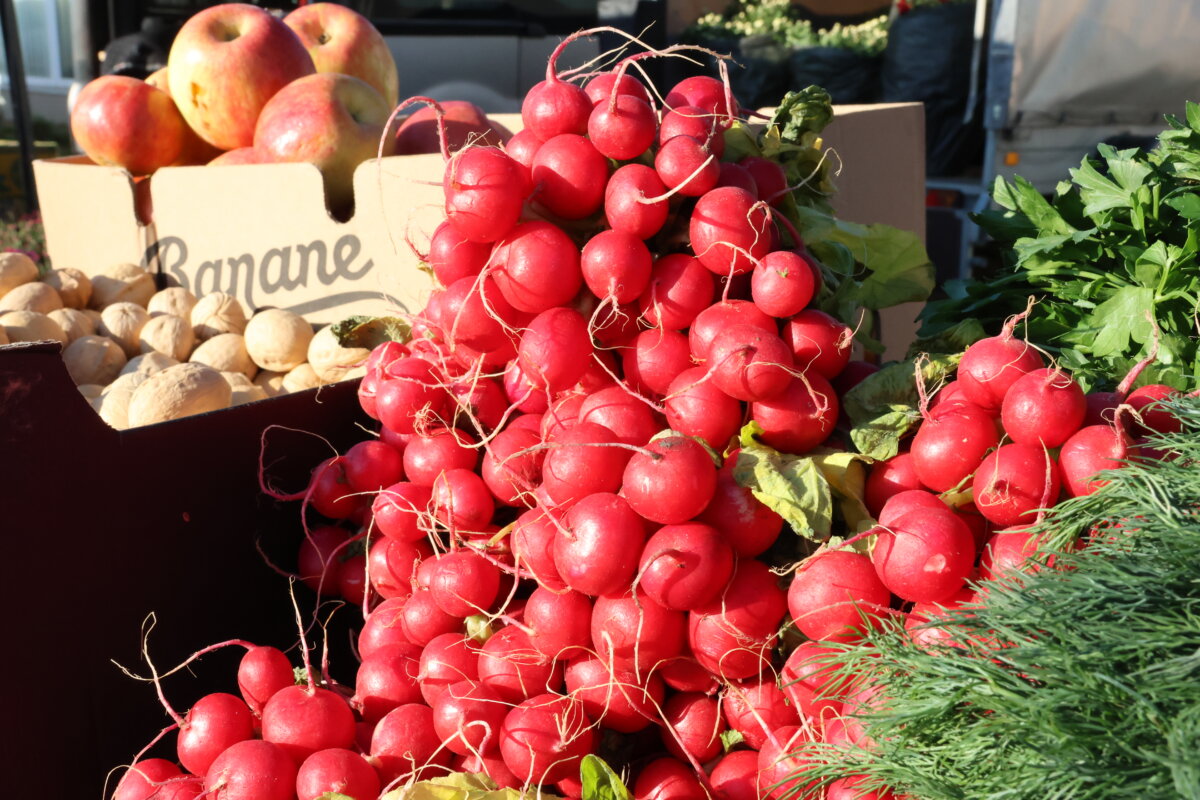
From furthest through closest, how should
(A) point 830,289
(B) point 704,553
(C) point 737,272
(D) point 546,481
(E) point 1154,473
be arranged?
(A) point 830,289, (C) point 737,272, (D) point 546,481, (B) point 704,553, (E) point 1154,473

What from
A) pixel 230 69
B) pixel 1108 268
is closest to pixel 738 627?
pixel 1108 268

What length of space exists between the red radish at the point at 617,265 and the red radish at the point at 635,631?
44 cm

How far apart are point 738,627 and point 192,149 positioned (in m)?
2.70

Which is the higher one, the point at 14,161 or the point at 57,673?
the point at 57,673

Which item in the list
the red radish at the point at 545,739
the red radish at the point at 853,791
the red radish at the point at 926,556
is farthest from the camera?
the red radish at the point at 545,739

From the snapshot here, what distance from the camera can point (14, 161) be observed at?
7324 mm

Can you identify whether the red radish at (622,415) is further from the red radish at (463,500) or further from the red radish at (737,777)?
the red radish at (737,777)

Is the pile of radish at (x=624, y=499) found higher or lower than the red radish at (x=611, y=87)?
lower

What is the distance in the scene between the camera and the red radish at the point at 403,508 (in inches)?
63.7

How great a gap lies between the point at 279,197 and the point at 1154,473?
2.24 metres

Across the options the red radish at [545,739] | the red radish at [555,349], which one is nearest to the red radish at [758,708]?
the red radish at [545,739]

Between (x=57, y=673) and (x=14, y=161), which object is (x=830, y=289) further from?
(x=14, y=161)

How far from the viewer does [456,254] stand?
157 cm

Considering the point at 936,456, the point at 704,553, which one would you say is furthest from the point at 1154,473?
the point at 704,553
